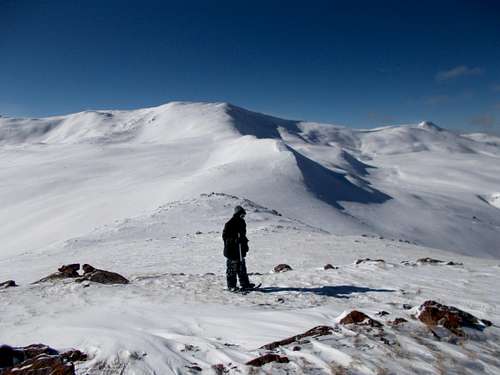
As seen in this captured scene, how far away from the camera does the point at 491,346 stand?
6.37 meters

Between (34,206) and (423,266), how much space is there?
4441 centimetres

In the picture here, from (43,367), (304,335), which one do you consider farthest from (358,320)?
(43,367)

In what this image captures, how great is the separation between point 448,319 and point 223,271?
9.93 metres

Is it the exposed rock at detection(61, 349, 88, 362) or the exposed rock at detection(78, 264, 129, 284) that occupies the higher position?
the exposed rock at detection(61, 349, 88, 362)

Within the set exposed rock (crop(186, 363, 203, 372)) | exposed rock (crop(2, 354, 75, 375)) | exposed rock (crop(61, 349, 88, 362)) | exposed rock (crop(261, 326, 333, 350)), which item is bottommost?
exposed rock (crop(186, 363, 203, 372))

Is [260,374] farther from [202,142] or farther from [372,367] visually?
[202,142]

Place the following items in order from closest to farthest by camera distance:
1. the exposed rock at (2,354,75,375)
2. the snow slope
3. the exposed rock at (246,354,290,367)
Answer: the exposed rock at (2,354,75,375) < the exposed rock at (246,354,290,367) < the snow slope

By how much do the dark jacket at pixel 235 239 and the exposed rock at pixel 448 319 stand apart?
5228mm

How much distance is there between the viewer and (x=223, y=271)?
15.8 m

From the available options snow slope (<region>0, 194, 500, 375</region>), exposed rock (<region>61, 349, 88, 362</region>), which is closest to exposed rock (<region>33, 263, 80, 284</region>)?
snow slope (<region>0, 194, 500, 375</region>)

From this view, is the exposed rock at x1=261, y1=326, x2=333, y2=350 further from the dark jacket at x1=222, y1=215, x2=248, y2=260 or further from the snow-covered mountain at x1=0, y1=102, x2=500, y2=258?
the snow-covered mountain at x1=0, y1=102, x2=500, y2=258

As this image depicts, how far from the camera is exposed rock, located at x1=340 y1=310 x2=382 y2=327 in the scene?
6758mm

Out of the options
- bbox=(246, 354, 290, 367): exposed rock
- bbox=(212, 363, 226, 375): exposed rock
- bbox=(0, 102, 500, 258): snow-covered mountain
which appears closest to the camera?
bbox=(212, 363, 226, 375): exposed rock

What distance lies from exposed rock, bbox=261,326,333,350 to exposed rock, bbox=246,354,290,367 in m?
0.42
